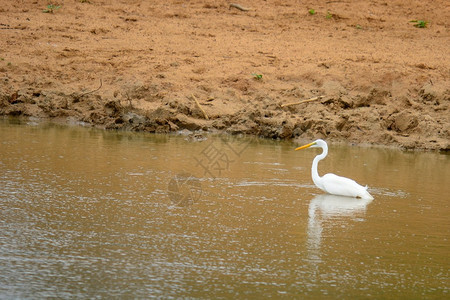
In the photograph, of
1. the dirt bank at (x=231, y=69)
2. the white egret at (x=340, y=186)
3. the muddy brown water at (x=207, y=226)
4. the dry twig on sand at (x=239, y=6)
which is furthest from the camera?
the dry twig on sand at (x=239, y=6)

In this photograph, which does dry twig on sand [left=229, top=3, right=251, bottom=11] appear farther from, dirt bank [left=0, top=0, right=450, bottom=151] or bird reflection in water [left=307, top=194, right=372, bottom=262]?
bird reflection in water [left=307, top=194, right=372, bottom=262]

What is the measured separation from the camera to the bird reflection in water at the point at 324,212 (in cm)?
642

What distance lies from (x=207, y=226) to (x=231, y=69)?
9773 mm

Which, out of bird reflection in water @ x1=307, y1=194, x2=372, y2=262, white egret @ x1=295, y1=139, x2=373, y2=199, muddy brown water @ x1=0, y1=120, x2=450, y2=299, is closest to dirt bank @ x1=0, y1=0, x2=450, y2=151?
muddy brown water @ x1=0, y1=120, x2=450, y2=299

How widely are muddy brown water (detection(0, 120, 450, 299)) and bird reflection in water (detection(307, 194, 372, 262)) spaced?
15 mm

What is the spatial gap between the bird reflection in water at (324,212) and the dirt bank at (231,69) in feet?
17.4

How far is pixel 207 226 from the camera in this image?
6770mm

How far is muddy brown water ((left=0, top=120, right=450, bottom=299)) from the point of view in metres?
5.20

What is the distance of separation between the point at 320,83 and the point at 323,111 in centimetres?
121

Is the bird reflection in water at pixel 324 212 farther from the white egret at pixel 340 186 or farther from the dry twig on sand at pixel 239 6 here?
the dry twig on sand at pixel 239 6

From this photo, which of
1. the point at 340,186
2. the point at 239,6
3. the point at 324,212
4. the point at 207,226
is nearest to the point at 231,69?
the point at 239,6

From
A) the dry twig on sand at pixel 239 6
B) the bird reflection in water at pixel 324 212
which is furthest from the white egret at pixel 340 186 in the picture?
the dry twig on sand at pixel 239 6

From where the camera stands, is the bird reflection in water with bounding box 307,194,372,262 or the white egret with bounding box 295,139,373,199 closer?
the bird reflection in water with bounding box 307,194,372,262

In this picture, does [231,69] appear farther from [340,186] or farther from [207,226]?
[207,226]
